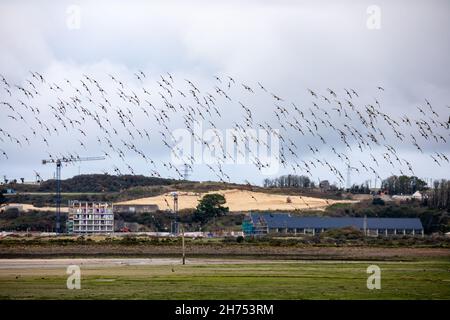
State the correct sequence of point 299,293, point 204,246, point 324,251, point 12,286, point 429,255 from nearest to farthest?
point 299,293, point 12,286, point 429,255, point 324,251, point 204,246

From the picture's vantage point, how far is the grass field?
7081cm

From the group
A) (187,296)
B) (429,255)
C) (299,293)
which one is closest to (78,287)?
(187,296)

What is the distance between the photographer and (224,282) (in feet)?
266

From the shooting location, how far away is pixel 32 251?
6201 inches

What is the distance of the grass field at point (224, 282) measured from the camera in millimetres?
70812
